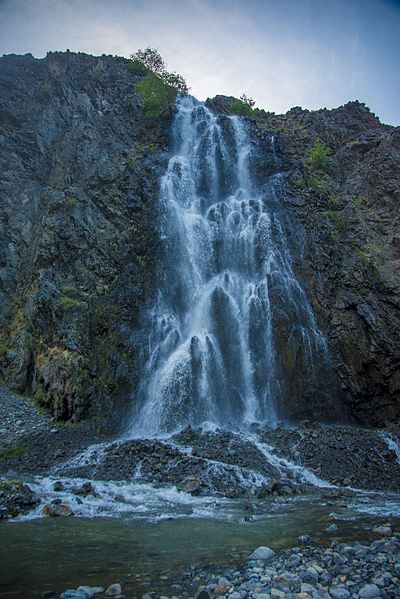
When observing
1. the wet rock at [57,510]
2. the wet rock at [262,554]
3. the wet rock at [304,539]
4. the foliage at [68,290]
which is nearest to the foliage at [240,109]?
the foliage at [68,290]

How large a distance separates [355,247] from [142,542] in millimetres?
23505

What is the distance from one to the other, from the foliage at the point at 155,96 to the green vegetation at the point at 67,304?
24.2 meters

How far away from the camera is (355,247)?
26.7 meters

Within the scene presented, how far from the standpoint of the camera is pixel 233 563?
6.89 metres

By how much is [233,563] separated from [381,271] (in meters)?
21.7

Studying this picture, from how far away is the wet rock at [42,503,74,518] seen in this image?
33.9 ft

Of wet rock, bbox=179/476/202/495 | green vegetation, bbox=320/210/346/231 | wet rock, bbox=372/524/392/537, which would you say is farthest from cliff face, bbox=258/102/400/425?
wet rock, bbox=372/524/392/537

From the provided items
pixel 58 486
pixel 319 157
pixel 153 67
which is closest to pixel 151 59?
pixel 153 67

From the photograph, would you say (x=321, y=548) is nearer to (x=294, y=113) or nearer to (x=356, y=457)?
(x=356, y=457)

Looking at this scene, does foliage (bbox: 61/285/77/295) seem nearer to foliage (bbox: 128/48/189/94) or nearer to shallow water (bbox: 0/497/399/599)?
shallow water (bbox: 0/497/399/599)

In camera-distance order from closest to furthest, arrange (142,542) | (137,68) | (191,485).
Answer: (142,542) → (191,485) → (137,68)

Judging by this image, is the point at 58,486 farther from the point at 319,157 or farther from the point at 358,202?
the point at 319,157

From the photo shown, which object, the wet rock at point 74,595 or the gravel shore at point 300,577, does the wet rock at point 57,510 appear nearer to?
the gravel shore at point 300,577

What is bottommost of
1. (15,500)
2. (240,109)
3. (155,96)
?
(15,500)
